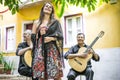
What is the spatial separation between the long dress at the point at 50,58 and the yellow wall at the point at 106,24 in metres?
6.45

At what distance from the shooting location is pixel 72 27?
43.7 ft

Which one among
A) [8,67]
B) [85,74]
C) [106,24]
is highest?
[106,24]

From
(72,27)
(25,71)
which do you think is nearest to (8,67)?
(72,27)

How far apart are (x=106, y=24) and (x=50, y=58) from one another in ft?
22.9

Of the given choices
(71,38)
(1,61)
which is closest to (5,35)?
(1,61)

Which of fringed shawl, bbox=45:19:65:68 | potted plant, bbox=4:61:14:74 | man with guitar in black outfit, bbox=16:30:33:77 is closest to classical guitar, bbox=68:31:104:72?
man with guitar in black outfit, bbox=16:30:33:77

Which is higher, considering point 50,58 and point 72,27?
point 72,27

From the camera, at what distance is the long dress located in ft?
16.2

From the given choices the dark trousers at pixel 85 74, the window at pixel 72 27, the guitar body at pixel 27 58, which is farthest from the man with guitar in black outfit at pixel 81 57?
the window at pixel 72 27

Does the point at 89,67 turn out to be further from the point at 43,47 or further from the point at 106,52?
the point at 106,52

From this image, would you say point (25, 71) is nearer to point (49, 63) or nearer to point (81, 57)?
point (81, 57)

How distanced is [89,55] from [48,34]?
289 centimetres

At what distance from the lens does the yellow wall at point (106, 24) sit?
37.2 feet

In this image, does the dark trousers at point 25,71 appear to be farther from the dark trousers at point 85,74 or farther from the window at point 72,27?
the window at point 72,27
